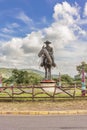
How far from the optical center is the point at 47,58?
115 ft

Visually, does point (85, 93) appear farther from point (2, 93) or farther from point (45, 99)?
point (2, 93)

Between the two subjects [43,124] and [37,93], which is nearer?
[43,124]

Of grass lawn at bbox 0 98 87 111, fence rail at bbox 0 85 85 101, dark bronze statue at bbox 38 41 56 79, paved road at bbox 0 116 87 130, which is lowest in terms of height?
paved road at bbox 0 116 87 130

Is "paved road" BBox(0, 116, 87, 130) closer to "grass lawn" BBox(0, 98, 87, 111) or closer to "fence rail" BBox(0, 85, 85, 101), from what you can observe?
"grass lawn" BBox(0, 98, 87, 111)

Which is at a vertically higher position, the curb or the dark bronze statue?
the dark bronze statue

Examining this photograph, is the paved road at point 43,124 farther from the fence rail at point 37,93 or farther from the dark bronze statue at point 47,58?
the dark bronze statue at point 47,58

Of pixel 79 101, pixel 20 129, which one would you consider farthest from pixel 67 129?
pixel 79 101

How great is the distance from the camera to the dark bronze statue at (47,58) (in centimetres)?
3500

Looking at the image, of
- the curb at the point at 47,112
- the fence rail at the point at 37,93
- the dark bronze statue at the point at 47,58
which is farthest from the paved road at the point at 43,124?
the dark bronze statue at the point at 47,58

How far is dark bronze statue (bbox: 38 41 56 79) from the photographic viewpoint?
35.0 meters

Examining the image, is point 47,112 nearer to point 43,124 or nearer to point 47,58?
point 43,124

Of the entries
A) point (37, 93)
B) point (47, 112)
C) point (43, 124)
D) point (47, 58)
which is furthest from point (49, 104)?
point (47, 58)

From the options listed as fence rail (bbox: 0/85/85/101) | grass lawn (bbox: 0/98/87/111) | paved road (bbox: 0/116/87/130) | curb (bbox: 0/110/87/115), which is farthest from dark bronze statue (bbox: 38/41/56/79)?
paved road (bbox: 0/116/87/130)

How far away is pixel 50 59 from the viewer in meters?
35.3
